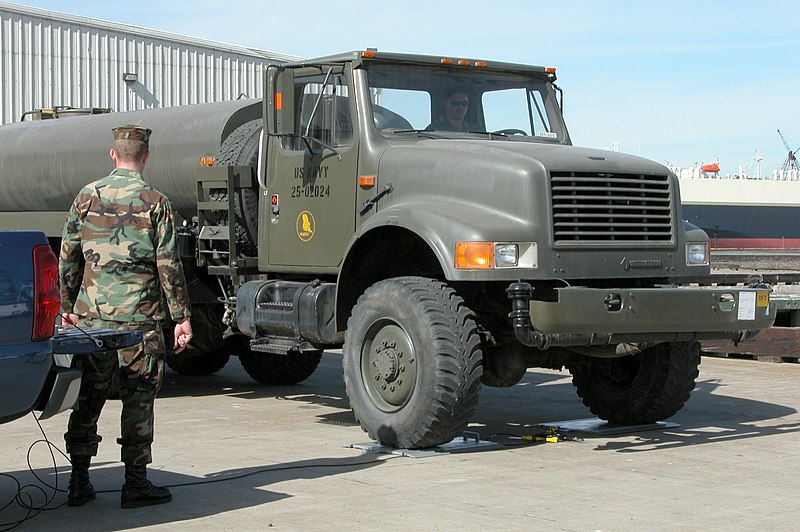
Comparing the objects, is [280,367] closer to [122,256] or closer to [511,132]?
[511,132]

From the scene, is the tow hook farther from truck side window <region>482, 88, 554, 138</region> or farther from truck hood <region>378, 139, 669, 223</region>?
truck side window <region>482, 88, 554, 138</region>

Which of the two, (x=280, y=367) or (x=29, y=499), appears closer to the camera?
(x=29, y=499)

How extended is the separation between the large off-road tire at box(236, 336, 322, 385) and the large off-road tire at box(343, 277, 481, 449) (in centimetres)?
394

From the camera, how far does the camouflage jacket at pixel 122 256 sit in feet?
22.3

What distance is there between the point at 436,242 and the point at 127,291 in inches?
92.5

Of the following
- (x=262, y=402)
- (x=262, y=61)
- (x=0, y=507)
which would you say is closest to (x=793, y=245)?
(x=262, y=61)

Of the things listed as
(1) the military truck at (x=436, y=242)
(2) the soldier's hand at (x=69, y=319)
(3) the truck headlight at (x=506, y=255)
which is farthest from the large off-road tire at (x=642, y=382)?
(2) the soldier's hand at (x=69, y=319)

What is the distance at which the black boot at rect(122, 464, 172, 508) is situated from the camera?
22.1ft

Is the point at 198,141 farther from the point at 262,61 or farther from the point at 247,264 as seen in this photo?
the point at 262,61

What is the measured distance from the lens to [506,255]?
8.39 metres

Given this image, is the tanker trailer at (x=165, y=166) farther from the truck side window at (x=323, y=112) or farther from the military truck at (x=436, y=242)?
the truck side window at (x=323, y=112)

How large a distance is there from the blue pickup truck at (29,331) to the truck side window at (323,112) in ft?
13.7

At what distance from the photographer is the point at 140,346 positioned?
22.1 feet

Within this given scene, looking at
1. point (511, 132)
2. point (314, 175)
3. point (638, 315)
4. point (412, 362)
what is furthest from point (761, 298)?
point (314, 175)
